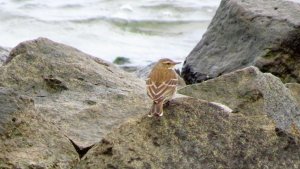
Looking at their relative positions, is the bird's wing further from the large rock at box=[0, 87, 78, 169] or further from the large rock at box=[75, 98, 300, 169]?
the large rock at box=[0, 87, 78, 169]

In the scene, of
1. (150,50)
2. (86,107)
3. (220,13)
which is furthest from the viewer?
(150,50)

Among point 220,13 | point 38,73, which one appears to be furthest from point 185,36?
point 38,73

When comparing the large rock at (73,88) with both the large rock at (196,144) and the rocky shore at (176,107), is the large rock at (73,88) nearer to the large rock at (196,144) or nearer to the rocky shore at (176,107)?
the rocky shore at (176,107)

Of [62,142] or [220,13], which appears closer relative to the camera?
[62,142]

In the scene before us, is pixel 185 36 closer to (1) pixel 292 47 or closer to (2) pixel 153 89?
(1) pixel 292 47

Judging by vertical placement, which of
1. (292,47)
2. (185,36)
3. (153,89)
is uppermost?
(153,89)

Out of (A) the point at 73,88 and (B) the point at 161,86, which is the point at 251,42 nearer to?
(A) the point at 73,88

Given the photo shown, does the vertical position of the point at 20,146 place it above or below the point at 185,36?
above
